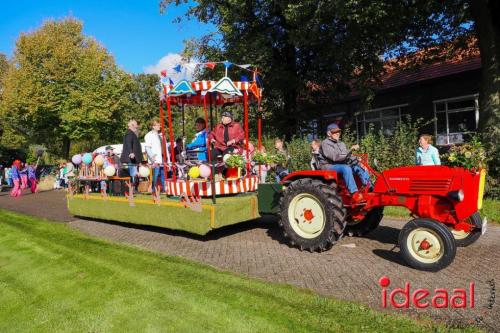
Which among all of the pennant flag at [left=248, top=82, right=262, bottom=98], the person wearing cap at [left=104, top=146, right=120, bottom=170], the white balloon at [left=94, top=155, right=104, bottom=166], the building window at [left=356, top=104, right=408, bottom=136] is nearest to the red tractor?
the pennant flag at [left=248, top=82, right=262, bottom=98]

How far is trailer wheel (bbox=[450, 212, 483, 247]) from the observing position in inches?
233

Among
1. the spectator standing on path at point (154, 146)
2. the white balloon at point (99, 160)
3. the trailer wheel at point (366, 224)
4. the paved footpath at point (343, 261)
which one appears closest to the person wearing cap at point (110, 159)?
the white balloon at point (99, 160)

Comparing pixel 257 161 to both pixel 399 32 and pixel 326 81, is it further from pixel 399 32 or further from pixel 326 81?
pixel 326 81

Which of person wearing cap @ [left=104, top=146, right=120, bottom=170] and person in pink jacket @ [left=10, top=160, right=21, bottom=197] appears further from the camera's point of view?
person in pink jacket @ [left=10, top=160, right=21, bottom=197]

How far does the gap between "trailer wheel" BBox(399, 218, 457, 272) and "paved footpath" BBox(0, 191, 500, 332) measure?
Result: 0.13m

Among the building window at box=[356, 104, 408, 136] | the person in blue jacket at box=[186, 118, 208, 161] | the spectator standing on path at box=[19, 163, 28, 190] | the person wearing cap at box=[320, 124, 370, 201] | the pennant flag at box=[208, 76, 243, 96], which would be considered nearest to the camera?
the person wearing cap at box=[320, 124, 370, 201]

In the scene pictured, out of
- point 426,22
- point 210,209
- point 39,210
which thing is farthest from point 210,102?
point 426,22

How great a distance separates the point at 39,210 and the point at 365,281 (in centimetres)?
1097

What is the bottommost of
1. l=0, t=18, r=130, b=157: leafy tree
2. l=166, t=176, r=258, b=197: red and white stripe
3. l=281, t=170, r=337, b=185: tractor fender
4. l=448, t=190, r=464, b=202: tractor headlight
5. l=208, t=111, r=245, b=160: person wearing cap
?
l=448, t=190, r=464, b=202: tractor headlight

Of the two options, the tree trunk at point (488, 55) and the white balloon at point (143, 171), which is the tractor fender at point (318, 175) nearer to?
the white balloon at point (143, 171)

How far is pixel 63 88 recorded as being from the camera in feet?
104

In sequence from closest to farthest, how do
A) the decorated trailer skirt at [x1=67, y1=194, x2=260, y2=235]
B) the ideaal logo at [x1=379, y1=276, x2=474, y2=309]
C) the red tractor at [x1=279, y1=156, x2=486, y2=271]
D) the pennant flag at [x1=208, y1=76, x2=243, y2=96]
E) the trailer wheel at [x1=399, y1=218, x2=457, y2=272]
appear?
the ideaal logo at [x1=379, y1=276, x2=474, y2=309], the trailer wheel at [x1=399, y1=218, x2=457, y2=272], the red tractor at [x1=279, y1=156, x2=486, y2=271], the decorated trailer skirt at [x1=67, y1=194, x2=260, y2=235], the pennant flag at [x1=208, y1=76, x2=243, y2=96]

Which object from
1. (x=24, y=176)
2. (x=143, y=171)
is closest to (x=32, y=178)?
(x=24, y=176)

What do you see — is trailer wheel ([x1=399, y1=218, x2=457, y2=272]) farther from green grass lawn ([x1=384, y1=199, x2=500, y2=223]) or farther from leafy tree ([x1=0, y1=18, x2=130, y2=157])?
leafy tree ([x1=0, y1=18, x2=130, y2=157])
